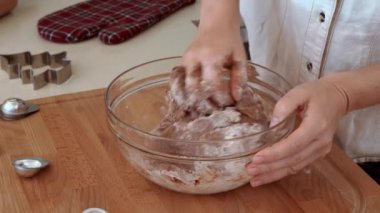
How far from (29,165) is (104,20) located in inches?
23.2

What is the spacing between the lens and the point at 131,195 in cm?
80

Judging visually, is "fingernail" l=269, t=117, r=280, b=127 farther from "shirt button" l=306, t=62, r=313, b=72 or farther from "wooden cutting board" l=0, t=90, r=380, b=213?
"shirt button" l=306, t=62, r=313, b=72

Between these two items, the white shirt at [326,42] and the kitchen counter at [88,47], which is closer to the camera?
the white shirt at [326,42]

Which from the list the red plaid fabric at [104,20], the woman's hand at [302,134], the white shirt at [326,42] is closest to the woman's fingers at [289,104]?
the woman's hand at [302,134]

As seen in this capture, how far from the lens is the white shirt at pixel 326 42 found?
93 cm

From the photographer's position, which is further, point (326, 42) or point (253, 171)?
point (326, 42)

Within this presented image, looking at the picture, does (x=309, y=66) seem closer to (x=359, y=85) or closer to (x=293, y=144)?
(x=359, y=85)

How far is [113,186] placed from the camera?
82 cm

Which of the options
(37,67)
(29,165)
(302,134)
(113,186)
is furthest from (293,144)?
(37,67)

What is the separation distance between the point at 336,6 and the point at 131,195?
42 cm

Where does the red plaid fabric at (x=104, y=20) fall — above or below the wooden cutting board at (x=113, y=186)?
below

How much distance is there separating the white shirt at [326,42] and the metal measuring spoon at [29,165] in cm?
45

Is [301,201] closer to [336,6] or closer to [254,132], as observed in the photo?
[254,132]

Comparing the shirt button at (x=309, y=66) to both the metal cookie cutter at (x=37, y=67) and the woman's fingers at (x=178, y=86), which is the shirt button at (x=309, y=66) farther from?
the metal cookie cutter at (x=37, y=67)
